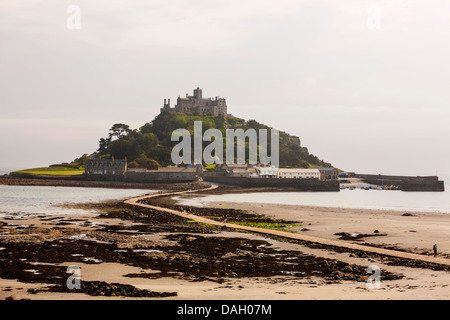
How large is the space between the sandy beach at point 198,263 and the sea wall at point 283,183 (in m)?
73.2

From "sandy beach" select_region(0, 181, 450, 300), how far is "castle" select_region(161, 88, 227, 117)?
15004 cm

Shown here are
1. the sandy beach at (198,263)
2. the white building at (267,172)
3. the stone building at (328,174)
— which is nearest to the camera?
the sandy beach at (198,263)

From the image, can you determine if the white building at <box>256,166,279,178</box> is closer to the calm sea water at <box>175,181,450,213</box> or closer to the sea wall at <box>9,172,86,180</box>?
the calm sea water at <box>175,181,450,213</box>

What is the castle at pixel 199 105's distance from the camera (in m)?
185

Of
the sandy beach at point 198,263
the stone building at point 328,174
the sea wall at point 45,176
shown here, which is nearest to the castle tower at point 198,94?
the stone building at point 328,174

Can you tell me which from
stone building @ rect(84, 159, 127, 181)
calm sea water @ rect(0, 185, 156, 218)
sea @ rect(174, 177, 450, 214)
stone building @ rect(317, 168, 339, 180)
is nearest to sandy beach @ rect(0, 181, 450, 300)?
calm sea water @ rect(0, 185, 156, 218)

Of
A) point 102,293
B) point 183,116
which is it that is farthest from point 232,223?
point 183,116

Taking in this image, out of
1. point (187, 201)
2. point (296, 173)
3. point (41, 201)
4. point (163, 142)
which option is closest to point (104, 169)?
point (163, 142)

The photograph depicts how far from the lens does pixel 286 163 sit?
159875 mm

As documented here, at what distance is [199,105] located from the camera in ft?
617

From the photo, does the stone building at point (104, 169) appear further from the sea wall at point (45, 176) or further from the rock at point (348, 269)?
the rock at point (348, 269)

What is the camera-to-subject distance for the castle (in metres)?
185

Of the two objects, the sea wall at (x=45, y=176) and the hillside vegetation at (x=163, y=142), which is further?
the hillside vegetation at (x=163, y=142)
